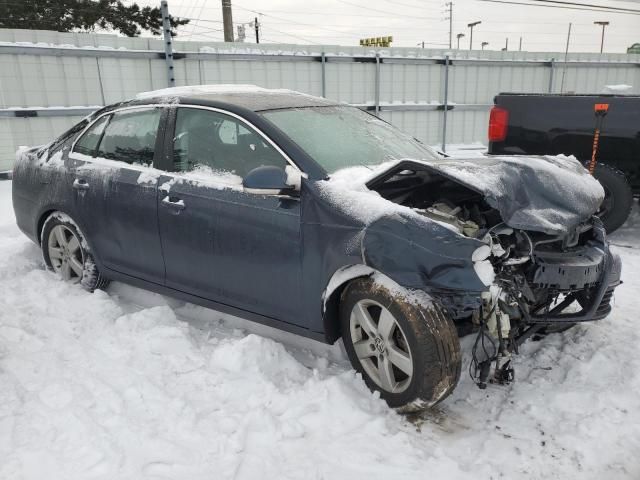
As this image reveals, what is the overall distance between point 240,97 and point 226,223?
3.11 ft

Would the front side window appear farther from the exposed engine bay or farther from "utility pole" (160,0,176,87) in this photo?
"utility pole" (160,0,176,87)

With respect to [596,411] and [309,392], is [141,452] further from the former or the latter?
[596,411]

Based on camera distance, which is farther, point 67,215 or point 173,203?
point 67,215

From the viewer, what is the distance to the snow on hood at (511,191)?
104 inches

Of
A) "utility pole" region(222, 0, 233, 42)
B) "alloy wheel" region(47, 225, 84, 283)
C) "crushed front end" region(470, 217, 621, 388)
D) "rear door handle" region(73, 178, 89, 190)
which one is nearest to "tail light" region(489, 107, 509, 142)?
"crushed front end" region(470, 217, 621, 388)

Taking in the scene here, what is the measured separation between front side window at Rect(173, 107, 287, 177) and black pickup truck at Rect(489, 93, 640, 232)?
3725 millimetres

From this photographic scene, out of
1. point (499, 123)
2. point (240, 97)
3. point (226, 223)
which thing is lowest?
point (226, 223)

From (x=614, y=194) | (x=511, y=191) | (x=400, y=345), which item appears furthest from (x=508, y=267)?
(x=614, y=194)

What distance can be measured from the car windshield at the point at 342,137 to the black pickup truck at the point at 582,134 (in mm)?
2445

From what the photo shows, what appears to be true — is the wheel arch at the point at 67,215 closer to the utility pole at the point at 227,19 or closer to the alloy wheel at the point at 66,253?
the alloy wheel at the point at 66,253

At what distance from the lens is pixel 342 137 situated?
11.2 ft

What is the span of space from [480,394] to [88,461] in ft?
6.51

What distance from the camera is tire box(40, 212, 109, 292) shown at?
160 inches

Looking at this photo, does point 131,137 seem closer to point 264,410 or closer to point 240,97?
point 240,97
